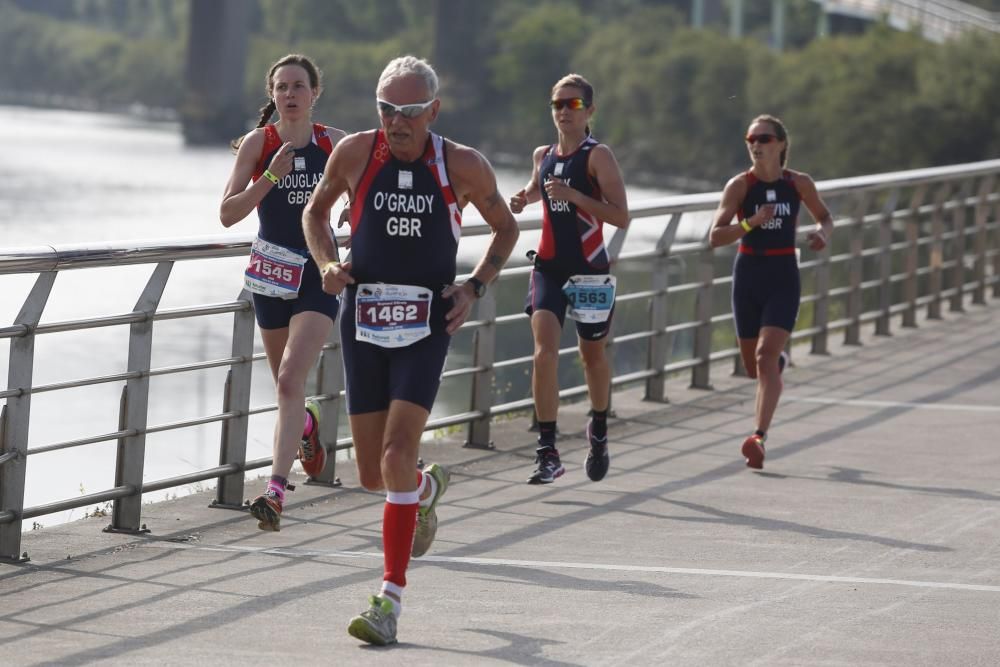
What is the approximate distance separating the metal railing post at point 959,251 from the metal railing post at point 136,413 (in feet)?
34.3

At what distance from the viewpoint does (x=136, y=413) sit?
7.79 metres

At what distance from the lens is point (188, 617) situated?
6312 mm

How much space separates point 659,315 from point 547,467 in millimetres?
3189

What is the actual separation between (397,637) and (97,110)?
134526mm

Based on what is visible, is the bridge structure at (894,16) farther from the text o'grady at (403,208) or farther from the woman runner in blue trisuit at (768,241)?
the text o'grady at (403,208)

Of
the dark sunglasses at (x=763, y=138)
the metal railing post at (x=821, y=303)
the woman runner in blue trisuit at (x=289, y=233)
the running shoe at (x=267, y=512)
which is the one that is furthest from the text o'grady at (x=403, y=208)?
the metal railing post at (x=821, y=303)

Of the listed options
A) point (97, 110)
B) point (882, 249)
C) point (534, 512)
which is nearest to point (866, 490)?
point (534, 512)

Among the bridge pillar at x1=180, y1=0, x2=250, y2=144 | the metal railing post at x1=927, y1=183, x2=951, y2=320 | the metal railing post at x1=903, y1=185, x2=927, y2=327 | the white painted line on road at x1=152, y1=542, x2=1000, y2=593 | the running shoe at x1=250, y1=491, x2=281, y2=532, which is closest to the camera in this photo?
the white painted line on road at x1=152, y1=542, x2=1000, y2=593

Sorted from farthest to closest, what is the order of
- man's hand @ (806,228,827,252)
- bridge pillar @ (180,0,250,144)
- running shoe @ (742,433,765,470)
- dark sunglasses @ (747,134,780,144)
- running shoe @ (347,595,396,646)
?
bridge pillar @ (180,0,250,144) < man's hand @ (806,228,827,252) < dark sunglasses @ (747,134,780,144) < running shoe @ (742,433,765,470) < running shoe @ (347,595,396,646)

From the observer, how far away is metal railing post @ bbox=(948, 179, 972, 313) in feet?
56.0

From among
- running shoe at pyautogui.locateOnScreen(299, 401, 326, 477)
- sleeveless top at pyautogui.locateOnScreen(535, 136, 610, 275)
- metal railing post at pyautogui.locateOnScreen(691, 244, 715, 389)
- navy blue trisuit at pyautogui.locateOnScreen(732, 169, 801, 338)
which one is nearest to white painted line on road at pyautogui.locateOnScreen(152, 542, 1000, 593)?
running shoe at pyautogui.locateOnScreen(299, 401, 326, 477)

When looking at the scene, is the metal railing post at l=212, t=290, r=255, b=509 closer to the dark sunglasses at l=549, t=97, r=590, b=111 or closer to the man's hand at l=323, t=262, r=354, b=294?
the dark sunglasses at l=549, t=97, r=590, b=111

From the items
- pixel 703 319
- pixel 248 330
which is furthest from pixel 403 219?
pixel 703 319

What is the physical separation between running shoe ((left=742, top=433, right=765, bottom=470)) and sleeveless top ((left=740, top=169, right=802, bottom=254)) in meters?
1.03
